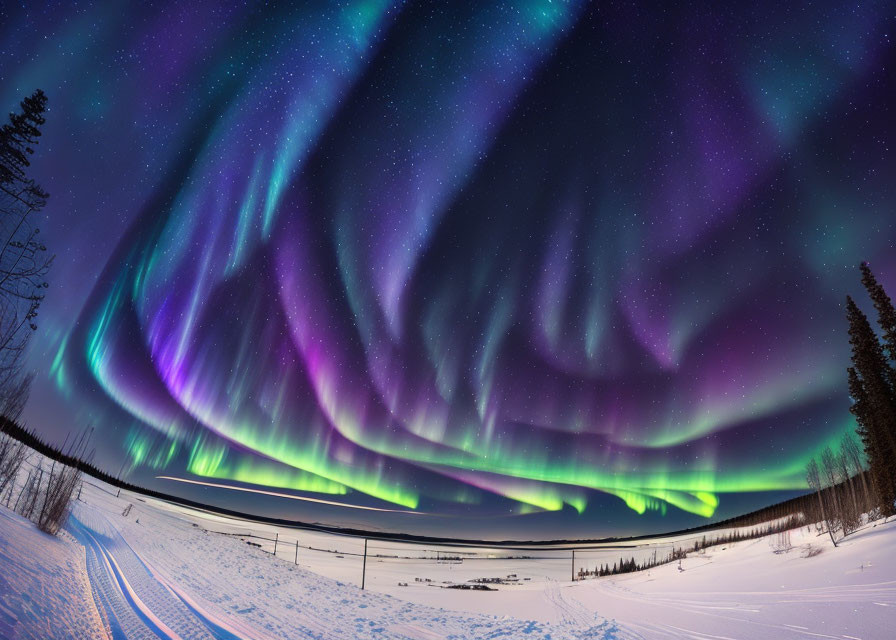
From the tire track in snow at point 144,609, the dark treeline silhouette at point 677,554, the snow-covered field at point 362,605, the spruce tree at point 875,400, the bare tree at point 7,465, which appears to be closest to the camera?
the snow-covered field at point 362,605

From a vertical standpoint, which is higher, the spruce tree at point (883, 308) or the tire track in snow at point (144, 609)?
the spruce tree at point (883, 308)

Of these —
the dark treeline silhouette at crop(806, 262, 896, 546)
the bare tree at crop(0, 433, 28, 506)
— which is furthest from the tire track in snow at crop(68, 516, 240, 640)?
the dark treeline silhouette at crop(806, 262, 896, 546)

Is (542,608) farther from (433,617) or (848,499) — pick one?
(848,499)

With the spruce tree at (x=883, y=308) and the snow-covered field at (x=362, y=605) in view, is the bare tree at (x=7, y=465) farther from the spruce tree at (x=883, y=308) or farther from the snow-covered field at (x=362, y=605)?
the spruce tree at (x=883, y=308)

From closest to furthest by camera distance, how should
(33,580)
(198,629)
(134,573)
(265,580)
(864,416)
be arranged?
(33,580), (198,629), (134,573), (265,580), (864,416)

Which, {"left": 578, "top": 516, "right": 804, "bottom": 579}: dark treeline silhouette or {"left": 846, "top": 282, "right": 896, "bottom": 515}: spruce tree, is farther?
{"left": 578, "top": 516, "right": 804, "bottom": 579}: dark treeline silhouette

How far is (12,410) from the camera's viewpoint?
1702 cm

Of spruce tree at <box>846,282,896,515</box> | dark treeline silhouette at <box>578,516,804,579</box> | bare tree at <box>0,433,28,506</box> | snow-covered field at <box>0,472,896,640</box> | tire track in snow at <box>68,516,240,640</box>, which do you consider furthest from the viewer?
dark treeline silhouette at <box>578,516,804,579</box>

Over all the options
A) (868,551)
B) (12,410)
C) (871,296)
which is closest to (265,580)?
(12,410)

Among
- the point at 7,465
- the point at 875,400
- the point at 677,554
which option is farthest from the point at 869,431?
the point at 7,465

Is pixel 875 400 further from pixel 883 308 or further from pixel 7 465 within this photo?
pixel 7 465

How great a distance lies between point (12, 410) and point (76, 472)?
3565 millimetres

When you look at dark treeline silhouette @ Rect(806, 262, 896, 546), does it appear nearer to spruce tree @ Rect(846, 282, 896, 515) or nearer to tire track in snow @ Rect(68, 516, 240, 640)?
spruce tree @ Rect(846, 282, 896, 515)

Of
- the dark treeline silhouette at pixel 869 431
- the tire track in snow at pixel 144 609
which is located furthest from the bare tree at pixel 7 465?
the dark treeline silhouette at pixel 869 431
